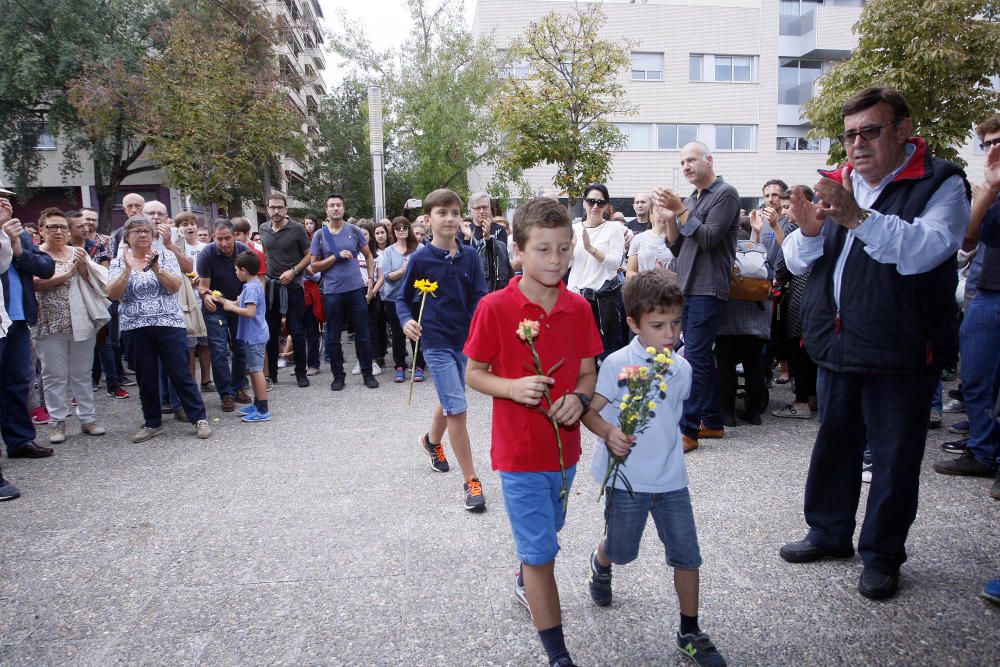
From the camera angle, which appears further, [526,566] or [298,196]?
[298,196]

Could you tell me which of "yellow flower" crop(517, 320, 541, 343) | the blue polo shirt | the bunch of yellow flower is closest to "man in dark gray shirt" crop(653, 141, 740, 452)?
the blue polo shirt

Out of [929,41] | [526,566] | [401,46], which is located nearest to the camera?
[526,566]

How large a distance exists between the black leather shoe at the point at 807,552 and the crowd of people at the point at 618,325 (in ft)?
0.03

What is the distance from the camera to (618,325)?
7223 millimetres

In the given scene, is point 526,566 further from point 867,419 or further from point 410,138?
point 410,138

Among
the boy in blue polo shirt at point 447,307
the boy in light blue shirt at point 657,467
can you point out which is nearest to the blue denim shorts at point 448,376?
the boy in blue polo shirt at point 447,307

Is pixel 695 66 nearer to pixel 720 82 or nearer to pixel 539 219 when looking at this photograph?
pixel 720 82

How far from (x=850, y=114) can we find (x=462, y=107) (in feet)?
77.9

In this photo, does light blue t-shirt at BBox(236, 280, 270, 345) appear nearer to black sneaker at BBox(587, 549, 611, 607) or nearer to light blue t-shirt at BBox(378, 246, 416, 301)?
light blue t-shirt at BBox(378, 246, 416, 301)

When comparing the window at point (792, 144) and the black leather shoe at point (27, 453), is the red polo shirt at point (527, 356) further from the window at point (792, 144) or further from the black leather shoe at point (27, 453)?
the window at point (792, 144)

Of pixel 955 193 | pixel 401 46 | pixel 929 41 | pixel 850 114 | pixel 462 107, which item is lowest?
pixel 955 193

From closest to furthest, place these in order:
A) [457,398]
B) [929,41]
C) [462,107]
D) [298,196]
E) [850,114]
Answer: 1. [850,114]
2. [457,398]
3. [929,41]
4. [462,107]
5. [298,196]

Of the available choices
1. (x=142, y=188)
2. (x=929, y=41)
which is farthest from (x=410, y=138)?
(x=929, y=41)

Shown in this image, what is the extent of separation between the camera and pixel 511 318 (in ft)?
8.43
